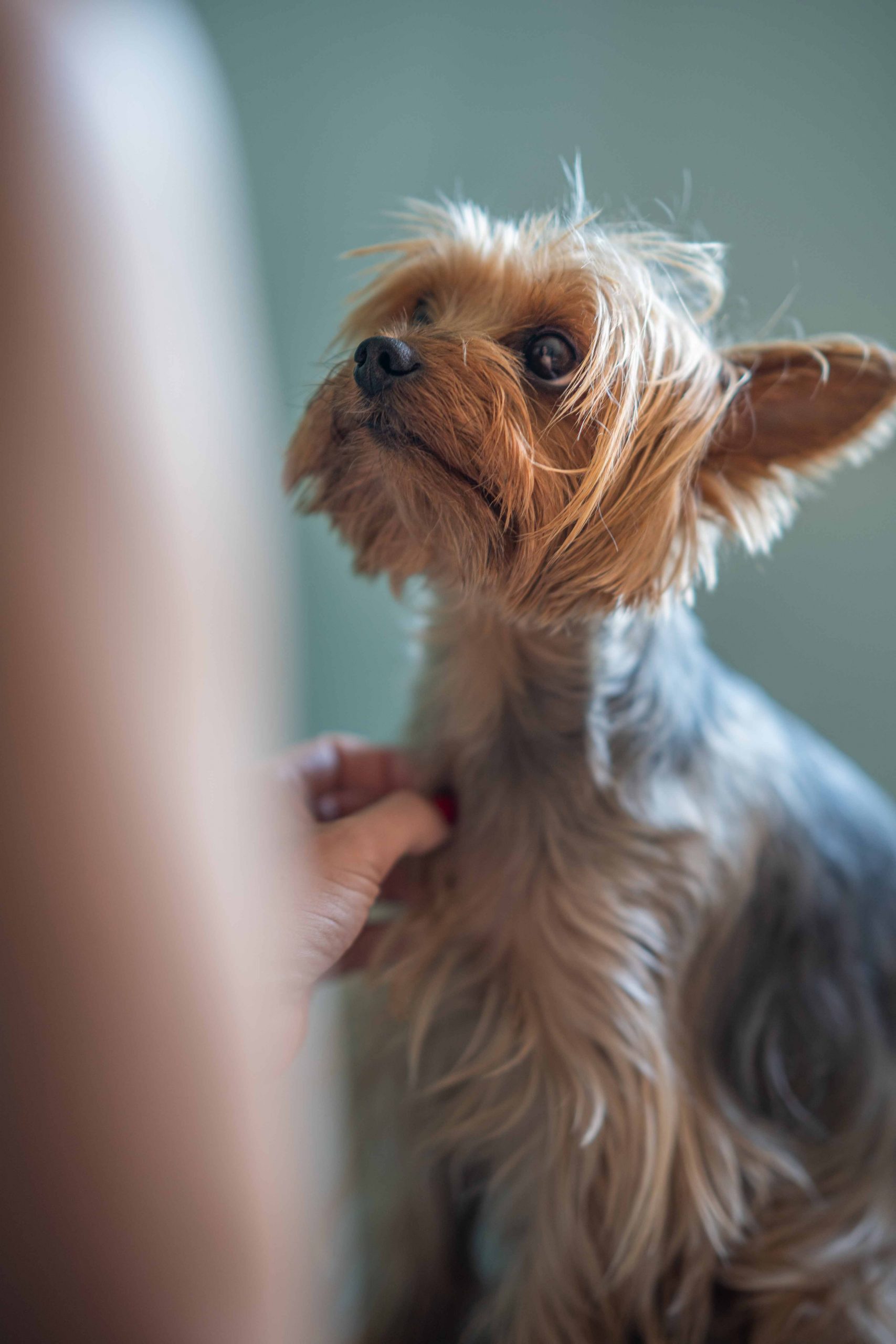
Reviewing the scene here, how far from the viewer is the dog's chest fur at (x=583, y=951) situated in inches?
37.1

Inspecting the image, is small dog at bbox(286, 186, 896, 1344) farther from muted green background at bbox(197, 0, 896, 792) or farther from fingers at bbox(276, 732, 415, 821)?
muted green background at bbox(197, 0, 896, 792)

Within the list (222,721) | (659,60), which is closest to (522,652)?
(222,721)

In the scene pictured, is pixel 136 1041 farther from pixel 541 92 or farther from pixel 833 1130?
pixel 541 92

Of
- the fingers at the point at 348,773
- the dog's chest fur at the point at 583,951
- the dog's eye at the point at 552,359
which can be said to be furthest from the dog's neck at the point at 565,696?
the dog's eye at the point at 552,359

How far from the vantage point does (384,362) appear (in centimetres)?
78

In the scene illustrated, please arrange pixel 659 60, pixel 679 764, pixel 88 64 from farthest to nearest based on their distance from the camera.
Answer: pixel 659 60, pixel 679 764, pixel 88 64

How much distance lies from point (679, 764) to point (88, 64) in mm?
849

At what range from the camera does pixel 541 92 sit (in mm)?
Answer: 1269

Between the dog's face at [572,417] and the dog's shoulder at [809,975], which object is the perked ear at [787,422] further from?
the dog's shoulder at [809,975]

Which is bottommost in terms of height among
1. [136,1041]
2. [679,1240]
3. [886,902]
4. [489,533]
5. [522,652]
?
[679,1240]

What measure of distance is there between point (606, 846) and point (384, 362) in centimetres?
54

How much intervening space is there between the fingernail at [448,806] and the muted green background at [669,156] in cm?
32

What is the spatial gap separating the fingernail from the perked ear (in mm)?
446

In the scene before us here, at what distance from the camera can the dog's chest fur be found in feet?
3.09
